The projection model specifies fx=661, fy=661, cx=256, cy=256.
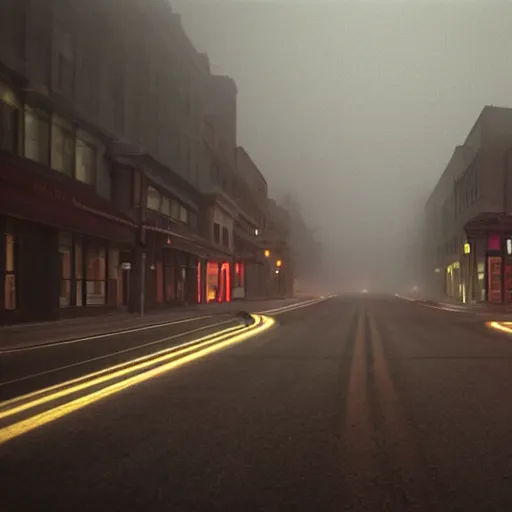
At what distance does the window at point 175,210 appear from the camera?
43.3 metres

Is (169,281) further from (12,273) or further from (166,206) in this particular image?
(12,273)

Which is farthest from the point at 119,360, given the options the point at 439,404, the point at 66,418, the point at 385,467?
the point at 385,467

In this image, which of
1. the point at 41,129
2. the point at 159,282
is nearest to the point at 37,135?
the point at 41,129

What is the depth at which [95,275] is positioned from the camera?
99.4ft

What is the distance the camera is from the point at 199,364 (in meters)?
12.1

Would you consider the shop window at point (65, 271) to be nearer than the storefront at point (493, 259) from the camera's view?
Yes

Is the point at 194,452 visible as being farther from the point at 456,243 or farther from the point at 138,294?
the point at 456,243

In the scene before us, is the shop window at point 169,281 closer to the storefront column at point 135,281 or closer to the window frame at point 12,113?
the storefront column at point 135,281

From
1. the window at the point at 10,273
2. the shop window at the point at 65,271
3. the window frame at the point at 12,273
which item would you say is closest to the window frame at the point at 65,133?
the shop window at the point at 65,271

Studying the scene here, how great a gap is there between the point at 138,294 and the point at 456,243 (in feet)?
149

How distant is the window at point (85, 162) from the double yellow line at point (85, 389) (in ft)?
53.2

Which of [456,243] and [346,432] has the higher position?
[456,243]

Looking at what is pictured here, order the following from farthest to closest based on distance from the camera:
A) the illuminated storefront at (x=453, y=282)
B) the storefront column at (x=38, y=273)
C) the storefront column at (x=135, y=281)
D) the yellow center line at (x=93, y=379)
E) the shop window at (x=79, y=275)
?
the illuminated storefront at (x=453, y=282) → the storefront column at (x=135, y=281) → the shop window at (x=79, y=275) → the storefront column at (x=38, y=273) → the yellow center line at (x=93, y=379)

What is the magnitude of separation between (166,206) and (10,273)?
64.1ft
